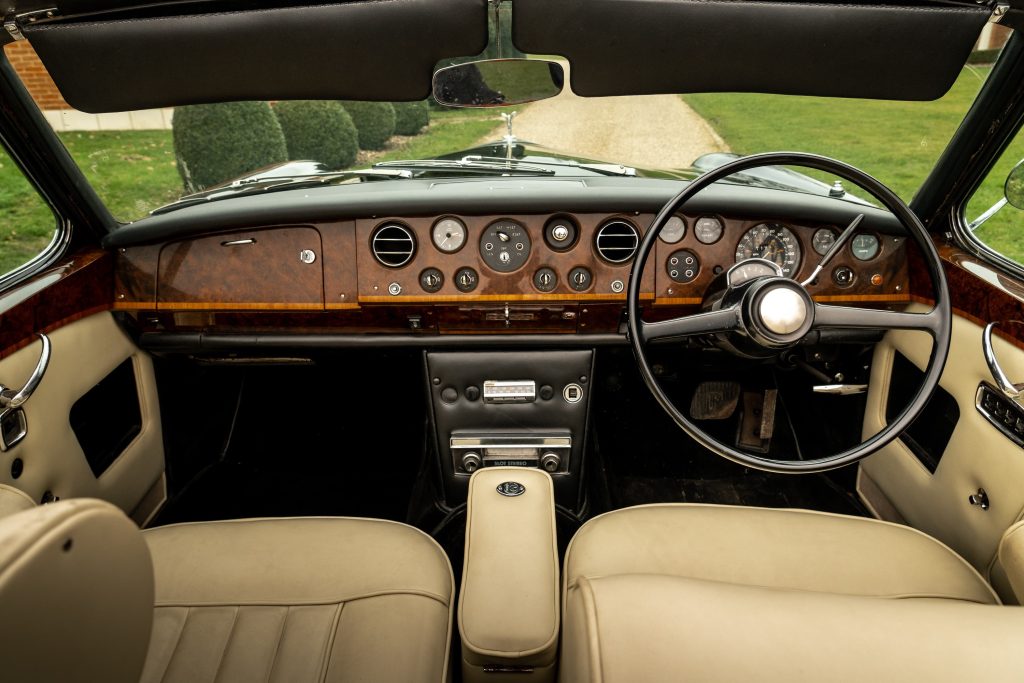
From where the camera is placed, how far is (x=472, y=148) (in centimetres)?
244

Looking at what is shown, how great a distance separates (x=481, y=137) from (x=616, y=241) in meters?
0.61

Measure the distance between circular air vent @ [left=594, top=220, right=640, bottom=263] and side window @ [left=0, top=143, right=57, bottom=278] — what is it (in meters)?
Answer: 1.86

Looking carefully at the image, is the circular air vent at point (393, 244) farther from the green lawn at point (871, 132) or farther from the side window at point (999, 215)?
the side window at point (999, 215)

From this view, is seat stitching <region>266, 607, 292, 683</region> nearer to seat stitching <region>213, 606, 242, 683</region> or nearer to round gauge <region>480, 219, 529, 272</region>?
seat stitching <region>213, 606, 242, 683</region>

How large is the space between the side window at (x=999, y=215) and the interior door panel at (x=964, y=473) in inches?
12.0

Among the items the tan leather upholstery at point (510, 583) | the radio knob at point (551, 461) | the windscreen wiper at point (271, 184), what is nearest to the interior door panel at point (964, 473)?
the tan leather upholstery at point (510, 583)

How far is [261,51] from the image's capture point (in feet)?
5.34

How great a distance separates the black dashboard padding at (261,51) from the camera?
1521 mm

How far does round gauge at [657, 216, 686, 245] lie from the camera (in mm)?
2275

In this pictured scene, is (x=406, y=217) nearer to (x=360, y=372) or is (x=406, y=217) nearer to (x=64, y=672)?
(x=360, y=372)

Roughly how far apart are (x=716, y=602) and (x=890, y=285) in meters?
1.73

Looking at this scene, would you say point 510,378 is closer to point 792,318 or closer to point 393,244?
point 393,244

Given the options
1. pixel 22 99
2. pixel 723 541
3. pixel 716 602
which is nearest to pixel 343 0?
pixel 22 99

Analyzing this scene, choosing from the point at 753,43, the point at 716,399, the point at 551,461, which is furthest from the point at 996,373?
the point at 551,461
